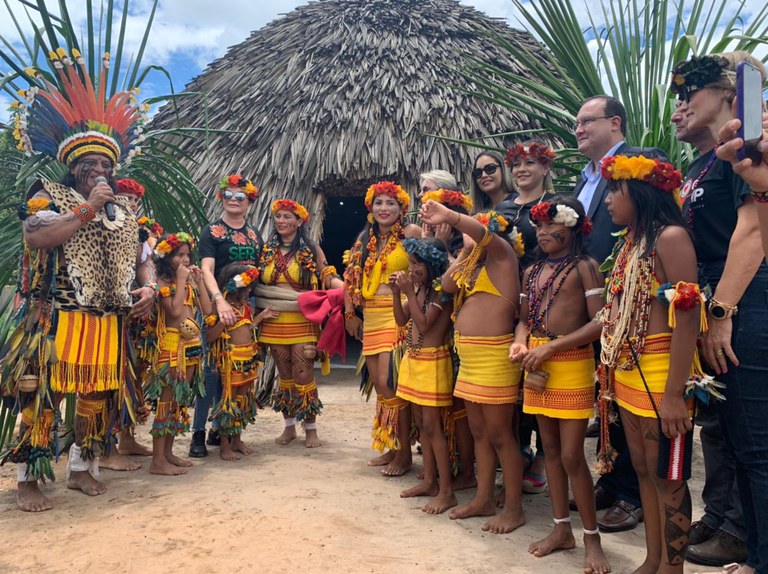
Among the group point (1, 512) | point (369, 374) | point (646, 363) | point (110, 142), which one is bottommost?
point (1, 512)

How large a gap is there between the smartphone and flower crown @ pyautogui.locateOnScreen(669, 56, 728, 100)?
644 millimetres

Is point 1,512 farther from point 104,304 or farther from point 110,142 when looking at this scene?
point 110,142

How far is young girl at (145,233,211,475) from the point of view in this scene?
12.5ft

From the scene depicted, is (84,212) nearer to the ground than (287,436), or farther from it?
farther from it

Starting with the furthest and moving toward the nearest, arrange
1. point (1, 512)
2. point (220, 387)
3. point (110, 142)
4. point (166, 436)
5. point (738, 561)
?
point (220, 387)
point (166, 436)
point (110, 142)
point (1, 512)
point (738, 561)

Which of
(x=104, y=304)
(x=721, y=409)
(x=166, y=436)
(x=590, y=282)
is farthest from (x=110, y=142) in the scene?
(x=721, y=409)

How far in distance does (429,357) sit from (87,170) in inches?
87.9

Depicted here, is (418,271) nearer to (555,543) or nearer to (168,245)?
(555,543)

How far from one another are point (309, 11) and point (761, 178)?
27.2 feet

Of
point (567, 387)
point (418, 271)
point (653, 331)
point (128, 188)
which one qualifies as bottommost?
point (567, 387)

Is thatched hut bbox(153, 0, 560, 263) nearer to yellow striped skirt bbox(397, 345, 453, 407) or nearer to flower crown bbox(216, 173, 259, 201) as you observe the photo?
flower crown bbox(216, 173, 259, 201)

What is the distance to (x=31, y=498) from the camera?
3.18 meters


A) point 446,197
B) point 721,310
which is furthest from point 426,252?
point 721,310

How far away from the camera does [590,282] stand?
255 centimetres
